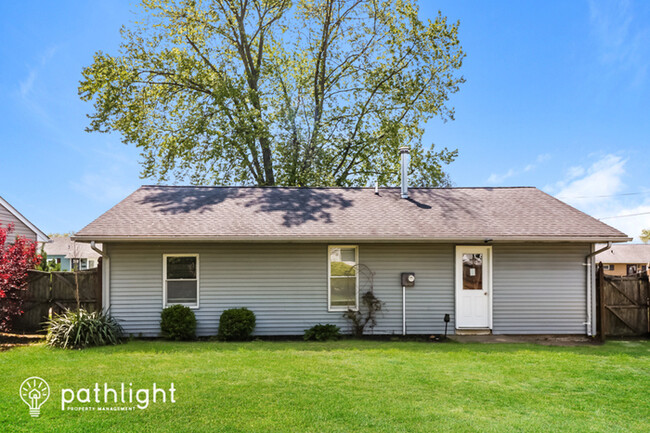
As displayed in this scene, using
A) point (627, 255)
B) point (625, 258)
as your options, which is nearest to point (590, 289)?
point (625, 258)

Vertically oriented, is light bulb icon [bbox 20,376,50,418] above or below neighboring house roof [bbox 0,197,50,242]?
below

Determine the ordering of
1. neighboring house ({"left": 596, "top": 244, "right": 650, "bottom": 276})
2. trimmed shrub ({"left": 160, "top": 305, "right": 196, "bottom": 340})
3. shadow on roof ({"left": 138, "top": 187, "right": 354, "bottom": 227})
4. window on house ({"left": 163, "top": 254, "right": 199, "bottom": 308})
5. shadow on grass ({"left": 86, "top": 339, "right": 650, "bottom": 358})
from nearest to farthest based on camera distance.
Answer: shadow on grass ({"left": 86, "top": 339, "right": 650, "bottom": 358}), trimmed shrub ({"left": 160, "top": 305, "right": 196, "bottom": 340}), window on house ({"left": 163, "top": 254, "right": 199, "bottom": 308}), shadow on roof ({"left": 138, "top": 187, "right": 354, "bottom": 227}), neighboring house ({"left": 596, "top": 244, "right": 650, "bottom": 276})

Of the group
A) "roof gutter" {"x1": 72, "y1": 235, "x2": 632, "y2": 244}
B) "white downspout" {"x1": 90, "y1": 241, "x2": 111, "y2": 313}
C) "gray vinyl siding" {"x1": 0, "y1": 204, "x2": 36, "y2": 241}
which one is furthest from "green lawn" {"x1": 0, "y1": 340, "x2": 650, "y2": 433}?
"gray vinyl siding" {"x1": 0, "y1": 204, "x2": 36, "y2": 241}

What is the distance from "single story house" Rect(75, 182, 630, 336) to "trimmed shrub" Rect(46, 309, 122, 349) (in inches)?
26.6

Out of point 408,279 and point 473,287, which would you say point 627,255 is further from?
Result: point 408,279

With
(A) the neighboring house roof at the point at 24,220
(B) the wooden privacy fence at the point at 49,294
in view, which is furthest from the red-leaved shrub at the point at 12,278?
(A) the neighboring house roof at the point at 24,220

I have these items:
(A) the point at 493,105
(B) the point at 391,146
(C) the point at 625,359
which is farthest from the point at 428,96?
(C) the point at 625,359

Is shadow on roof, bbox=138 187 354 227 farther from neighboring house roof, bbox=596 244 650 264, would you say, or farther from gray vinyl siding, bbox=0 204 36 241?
neighboring house roof, bbox=596 244 650 264

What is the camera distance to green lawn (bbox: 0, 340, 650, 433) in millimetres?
5094

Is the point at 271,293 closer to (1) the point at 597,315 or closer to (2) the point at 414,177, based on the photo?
(1) the point at 597,315

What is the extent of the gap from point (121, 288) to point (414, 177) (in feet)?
47.2

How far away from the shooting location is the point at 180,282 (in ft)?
35.4

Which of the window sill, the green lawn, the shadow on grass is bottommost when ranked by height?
the shadow on grass

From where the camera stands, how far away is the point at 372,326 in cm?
1082
